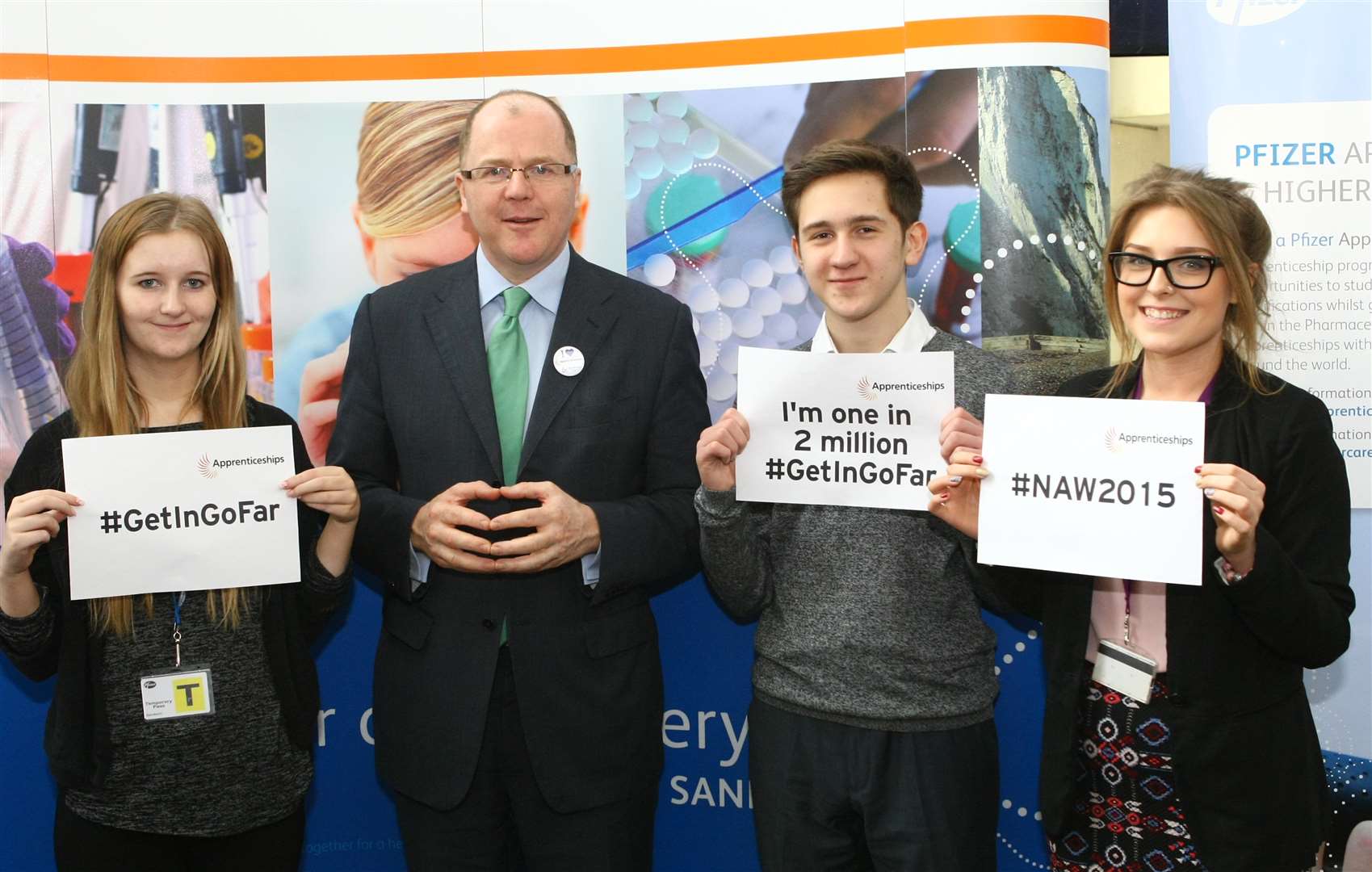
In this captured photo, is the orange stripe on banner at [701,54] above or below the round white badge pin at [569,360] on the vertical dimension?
above

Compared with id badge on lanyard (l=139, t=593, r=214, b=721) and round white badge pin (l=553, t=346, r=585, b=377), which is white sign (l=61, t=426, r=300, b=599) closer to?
id badge on lanyard (l=139, t=593, r=214, b=721)

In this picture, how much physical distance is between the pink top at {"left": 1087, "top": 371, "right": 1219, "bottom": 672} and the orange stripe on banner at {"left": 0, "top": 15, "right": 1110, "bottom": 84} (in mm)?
1499

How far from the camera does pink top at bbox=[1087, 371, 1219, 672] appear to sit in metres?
2.09

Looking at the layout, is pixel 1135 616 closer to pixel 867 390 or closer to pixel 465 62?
pixel 867 390

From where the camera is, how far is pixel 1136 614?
84.0 inches

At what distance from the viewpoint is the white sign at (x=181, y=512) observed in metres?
2.26

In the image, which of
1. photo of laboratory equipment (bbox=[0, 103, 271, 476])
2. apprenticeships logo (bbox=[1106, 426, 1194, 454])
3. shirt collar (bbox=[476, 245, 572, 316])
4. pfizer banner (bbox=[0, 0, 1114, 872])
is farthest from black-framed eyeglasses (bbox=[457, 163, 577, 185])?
apprenticeships logo (bbox=[1106, 426, 1194, 454])

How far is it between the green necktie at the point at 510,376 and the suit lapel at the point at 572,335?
39 millimetres

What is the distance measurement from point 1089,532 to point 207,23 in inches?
114

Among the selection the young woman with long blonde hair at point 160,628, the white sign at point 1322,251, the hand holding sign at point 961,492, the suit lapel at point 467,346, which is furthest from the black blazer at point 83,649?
the white sign at point 1322,251

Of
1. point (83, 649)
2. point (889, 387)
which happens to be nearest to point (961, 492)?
point (889, 387)

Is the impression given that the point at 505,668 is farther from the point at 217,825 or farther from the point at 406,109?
the point at 406,109

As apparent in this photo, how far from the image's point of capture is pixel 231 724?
2295 millimetres

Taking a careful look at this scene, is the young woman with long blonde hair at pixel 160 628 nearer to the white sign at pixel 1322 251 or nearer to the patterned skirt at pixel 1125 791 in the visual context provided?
the patterned skirt at pixel 1125 791
